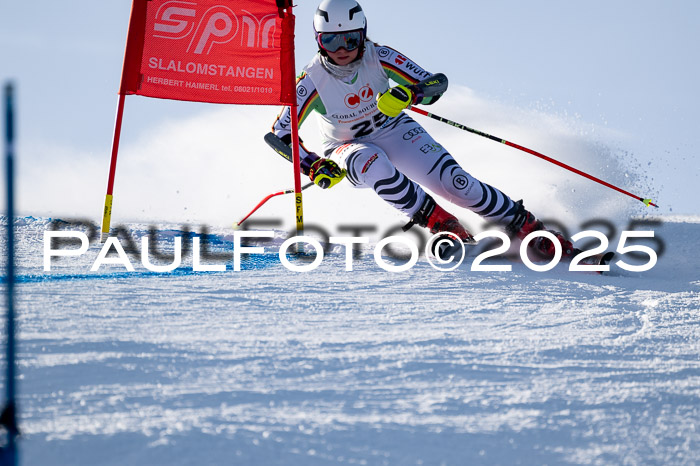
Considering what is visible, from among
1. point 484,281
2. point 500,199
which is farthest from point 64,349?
point 500,199

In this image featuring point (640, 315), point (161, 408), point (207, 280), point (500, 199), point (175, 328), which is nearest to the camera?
point (161, 408)

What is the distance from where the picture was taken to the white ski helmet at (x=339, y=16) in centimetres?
454

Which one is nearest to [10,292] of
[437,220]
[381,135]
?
[437,220]

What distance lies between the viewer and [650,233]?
5559 millimetres

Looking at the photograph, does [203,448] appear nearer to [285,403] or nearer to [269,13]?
[285,403]

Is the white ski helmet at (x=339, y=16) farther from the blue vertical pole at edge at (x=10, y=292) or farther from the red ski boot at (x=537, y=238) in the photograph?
the blue vertical pole at edge at (x=10, y=292)

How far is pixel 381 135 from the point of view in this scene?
4969 mm

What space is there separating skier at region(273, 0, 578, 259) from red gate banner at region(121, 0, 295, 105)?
0.73ft

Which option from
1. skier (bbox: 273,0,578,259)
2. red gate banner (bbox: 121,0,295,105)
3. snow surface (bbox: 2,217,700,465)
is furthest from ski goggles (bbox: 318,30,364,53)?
snow surface (bbox: 2,217,700,465)

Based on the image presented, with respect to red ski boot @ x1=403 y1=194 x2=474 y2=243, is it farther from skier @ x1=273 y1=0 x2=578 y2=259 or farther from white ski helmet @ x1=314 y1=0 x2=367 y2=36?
white ski helmet @ x1=314 y1=0 x2=367 y2=36

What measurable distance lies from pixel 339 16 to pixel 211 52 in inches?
33.1

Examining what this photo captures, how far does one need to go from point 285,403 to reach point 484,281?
217 cm

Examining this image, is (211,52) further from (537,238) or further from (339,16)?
(537,238)

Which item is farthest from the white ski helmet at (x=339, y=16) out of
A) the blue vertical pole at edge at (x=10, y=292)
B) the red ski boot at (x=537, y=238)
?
the blue vertical pole at edge at (x=10, y=292)
